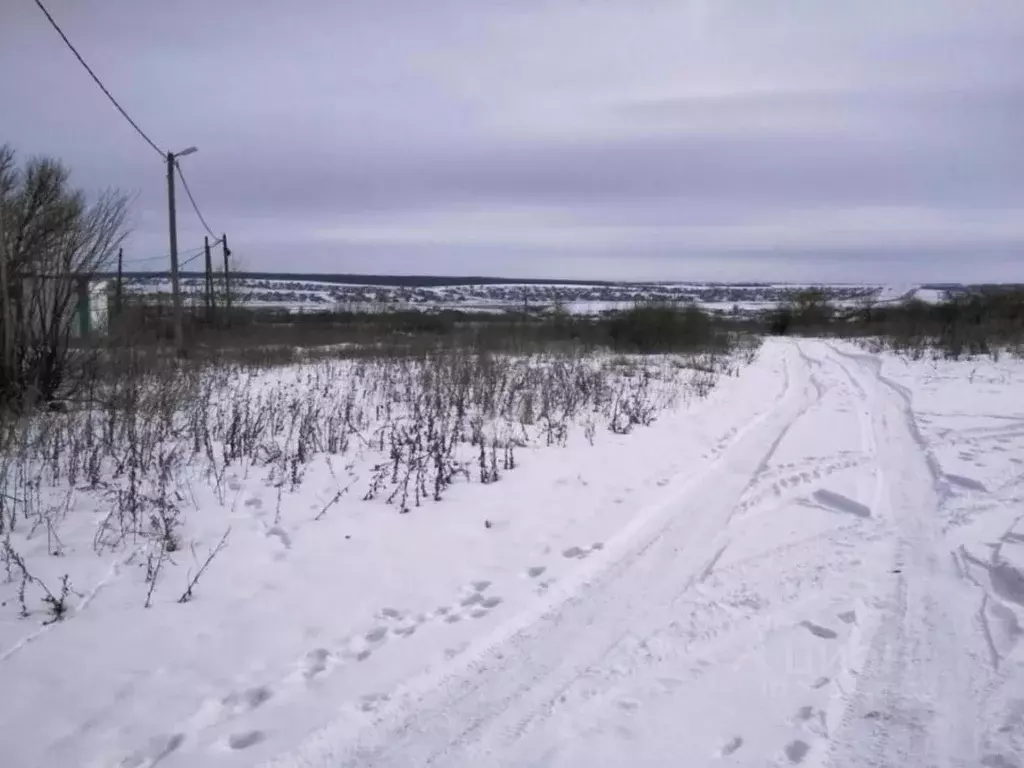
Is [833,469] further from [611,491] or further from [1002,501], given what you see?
[611,491]

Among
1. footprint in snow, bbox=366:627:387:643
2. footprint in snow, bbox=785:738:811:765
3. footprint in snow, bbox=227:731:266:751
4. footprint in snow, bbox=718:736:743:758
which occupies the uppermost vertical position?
footprint in snow, bbox=785:738:811:765

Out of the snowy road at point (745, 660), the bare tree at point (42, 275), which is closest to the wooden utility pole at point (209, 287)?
the bare tree at point (42, 275)

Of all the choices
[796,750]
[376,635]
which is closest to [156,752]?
[376,635]

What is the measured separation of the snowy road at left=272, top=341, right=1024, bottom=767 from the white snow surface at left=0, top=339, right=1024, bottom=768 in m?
0.01

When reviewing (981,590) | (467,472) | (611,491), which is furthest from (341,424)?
(981,590)

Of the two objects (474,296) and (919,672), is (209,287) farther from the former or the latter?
(474,296)

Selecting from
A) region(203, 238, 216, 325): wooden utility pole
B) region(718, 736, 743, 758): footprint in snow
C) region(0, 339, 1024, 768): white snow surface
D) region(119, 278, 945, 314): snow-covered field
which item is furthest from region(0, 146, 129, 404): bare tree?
region(119, 278, 945, 314): snow-covered field

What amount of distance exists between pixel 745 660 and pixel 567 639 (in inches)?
36.1

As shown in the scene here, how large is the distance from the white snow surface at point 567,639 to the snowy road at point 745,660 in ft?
0.05

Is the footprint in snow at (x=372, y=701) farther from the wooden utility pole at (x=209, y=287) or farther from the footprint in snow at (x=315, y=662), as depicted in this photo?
the wooden utility pole at (x=209, y=287)

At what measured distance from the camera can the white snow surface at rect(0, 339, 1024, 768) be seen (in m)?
2.95

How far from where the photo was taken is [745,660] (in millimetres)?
3529

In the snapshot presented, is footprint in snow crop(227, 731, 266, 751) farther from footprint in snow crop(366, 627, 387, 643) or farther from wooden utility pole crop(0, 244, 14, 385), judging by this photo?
wooden utility pole crop(0, 244, 14, 385)

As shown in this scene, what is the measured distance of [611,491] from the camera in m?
6.61
